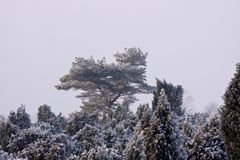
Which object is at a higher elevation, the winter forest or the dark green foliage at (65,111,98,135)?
the dark green foliage at (65,111,98,135)

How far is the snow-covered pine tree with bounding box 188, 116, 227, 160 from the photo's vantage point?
859 centimetres

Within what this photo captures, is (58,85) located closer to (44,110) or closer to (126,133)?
(44,110)

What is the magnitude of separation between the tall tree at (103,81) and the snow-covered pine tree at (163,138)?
23.4m

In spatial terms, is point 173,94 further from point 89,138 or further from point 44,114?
point 89,138

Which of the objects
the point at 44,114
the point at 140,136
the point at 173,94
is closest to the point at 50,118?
the point at 44,114

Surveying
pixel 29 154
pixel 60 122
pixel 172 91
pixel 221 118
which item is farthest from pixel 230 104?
pixel 172 91

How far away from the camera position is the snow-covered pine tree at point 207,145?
28.2 feet

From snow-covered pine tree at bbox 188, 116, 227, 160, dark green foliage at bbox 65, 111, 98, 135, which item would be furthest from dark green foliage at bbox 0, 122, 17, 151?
snow-covered pine tree at bbox 188, 116, 227, 160

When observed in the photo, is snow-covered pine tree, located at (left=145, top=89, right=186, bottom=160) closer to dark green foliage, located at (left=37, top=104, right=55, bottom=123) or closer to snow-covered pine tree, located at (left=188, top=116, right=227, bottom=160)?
snow-covered pine tree, located at (left=188, top=116, right=227, bottom=160)

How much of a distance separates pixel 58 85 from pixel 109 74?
4040mm

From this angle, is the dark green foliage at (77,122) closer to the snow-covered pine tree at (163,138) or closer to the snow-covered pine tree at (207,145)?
the snow-covered pine tree at (207,145)

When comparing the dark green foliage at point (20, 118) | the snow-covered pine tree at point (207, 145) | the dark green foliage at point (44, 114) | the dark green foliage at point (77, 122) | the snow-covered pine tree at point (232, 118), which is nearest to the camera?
the snow-covered pine tree at point (232, 118)

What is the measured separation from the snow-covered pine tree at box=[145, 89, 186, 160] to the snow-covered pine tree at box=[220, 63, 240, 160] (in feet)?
2.96

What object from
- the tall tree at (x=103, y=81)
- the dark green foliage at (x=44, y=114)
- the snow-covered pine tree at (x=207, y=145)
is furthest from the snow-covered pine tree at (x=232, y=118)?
the tall tree at (x=103, y=81)
